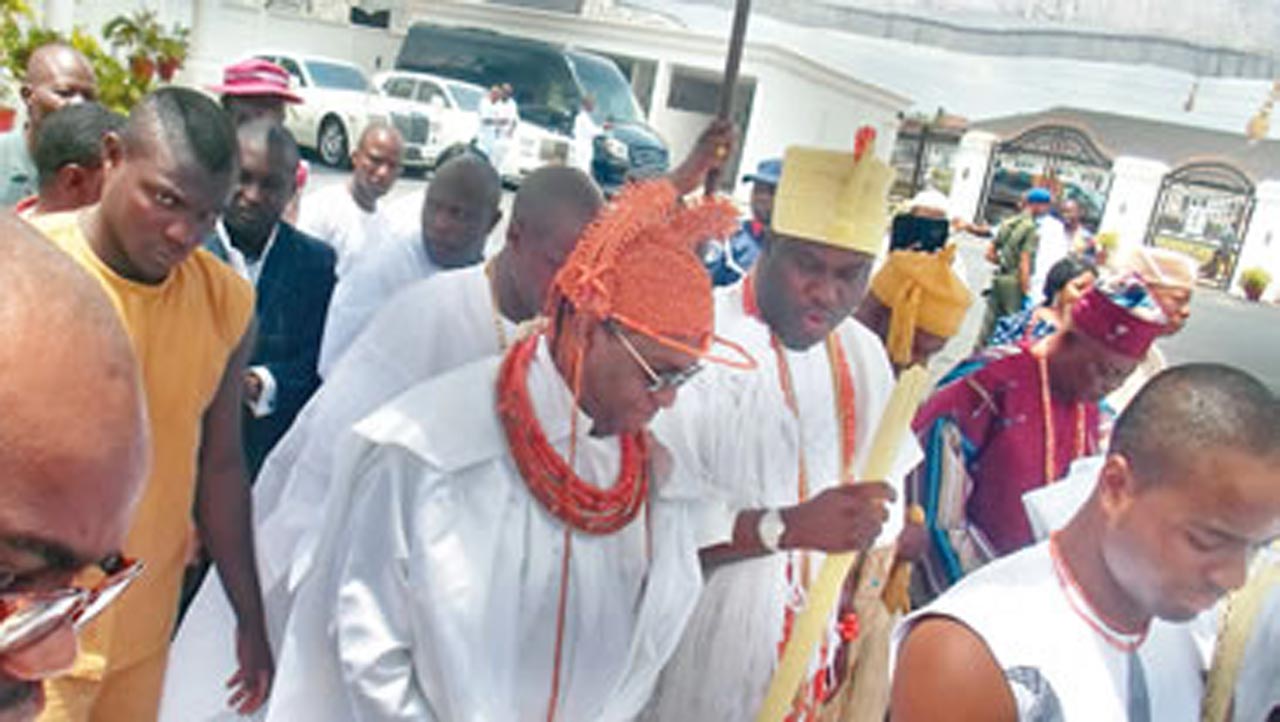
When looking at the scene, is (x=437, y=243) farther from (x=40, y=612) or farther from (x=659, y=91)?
(x=659, y=91)

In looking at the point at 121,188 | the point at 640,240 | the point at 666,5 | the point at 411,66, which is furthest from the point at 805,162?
the point at 411,66

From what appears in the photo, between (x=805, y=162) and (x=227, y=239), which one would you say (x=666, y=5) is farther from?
(x=227, y=239)

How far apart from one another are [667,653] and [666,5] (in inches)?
77.5

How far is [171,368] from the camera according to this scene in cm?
194

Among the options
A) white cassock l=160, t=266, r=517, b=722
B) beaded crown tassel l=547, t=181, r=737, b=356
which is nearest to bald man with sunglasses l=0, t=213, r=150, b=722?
beaded crown tassel l=547, t=181, r=737, b=356

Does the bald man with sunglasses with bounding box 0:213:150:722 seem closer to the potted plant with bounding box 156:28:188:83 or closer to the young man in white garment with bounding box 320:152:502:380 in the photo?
the young man in white garment with bounding box 320:152:502:380

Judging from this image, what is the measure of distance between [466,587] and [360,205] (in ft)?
11.5

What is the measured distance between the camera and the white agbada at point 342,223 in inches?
171

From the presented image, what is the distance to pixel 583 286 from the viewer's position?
162 centimetres

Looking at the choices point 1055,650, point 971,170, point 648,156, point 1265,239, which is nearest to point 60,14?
point 648,156

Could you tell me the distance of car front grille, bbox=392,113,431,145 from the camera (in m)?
14.1

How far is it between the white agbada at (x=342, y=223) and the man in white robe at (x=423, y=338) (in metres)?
1.68

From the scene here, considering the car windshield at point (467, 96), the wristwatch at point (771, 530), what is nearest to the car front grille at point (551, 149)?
the car windshield at point (467, 96)

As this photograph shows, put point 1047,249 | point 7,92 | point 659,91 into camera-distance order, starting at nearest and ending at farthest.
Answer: point 7,92, point 1047,249, point 659,91
